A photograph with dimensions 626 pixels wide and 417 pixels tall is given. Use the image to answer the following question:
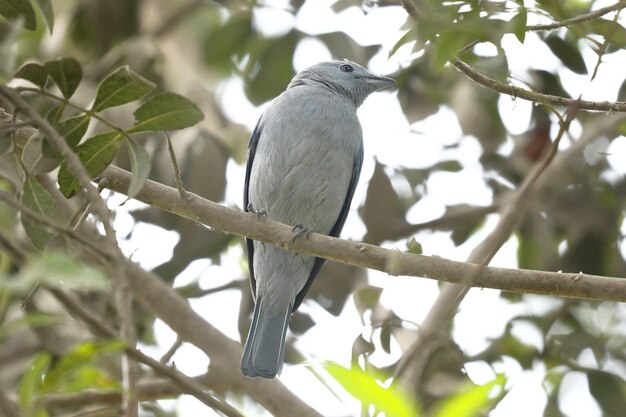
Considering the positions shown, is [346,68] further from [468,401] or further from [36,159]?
[468,401]

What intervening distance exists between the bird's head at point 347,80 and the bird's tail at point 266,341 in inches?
65.4

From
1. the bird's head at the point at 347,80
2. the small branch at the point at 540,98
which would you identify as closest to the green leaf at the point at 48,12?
the small branch at the point at 540,98

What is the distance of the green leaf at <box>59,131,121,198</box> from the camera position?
3.08 m

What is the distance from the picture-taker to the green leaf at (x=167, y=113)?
2.93m

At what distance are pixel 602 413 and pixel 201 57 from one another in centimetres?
355

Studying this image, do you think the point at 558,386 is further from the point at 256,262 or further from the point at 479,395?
the point at 479,395

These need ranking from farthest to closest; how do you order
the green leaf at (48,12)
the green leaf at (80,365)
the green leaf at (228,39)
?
1. the green leaf at (228,39)
2. the green leaf at (48,12)
3. the green leaf at (80,365)

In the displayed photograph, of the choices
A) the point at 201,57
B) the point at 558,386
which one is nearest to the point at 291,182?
the point at 201,57

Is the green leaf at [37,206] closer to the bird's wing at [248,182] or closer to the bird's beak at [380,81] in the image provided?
the bird's wing at [248,182]


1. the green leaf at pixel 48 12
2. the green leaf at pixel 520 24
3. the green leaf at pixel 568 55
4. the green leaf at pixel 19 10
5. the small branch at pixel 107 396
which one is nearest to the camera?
the green leaf at pixel 19 10

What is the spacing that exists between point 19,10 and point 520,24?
188 centimetres

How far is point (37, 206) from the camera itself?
2.99 meters

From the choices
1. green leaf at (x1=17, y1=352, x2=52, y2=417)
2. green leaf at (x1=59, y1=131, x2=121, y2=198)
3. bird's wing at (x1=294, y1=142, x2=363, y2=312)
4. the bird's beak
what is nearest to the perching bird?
bird's wing at (x1=294, y1=142, x2=363, y2=312)

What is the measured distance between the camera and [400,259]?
361 centimetres
